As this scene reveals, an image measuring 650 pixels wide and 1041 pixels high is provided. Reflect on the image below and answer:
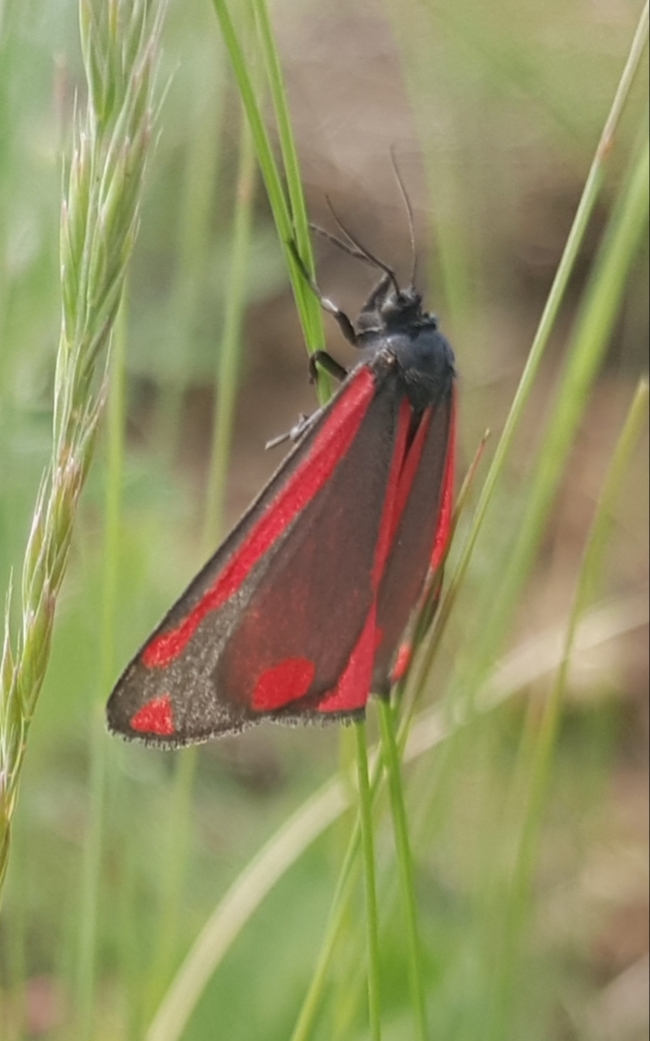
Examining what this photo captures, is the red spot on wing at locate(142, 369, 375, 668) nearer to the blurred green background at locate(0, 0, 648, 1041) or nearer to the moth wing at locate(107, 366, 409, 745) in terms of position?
the moth wing at locate(107, 366, 409, 745)

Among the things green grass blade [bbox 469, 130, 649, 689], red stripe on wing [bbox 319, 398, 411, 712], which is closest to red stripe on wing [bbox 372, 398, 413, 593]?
red stripe on wing [bbox 319, 398, 411, 712]

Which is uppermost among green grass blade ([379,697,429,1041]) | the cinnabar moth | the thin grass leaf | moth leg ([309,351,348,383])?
moth leg ([309,351,348,383])

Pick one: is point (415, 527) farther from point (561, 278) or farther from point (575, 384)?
point (561, 278)

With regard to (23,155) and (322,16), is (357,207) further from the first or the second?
(23,155)

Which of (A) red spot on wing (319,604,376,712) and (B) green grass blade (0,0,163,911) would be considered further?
(A) red spot on wing (319,604,376,712)

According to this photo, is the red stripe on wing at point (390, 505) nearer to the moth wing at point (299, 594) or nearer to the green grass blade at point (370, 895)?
the moth wing at point (299, 594)

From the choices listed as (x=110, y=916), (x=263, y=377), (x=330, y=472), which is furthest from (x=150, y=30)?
(x=263, y=377)
